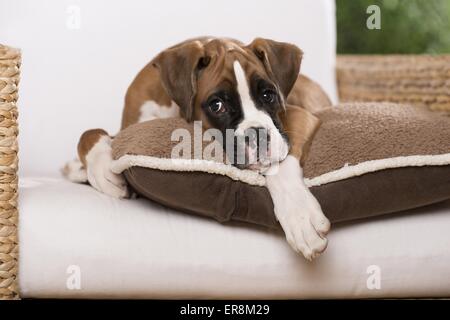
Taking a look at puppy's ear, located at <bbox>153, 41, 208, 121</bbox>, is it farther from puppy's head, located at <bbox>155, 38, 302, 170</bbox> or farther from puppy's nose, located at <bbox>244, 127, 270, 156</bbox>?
puppy's nose, located at <bbox>244, 127, 270, 156</bbox>

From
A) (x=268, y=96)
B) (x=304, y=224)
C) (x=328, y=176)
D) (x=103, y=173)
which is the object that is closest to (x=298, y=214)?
(x=304, y=224)

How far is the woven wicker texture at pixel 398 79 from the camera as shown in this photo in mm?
2697

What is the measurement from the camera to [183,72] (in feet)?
6.66

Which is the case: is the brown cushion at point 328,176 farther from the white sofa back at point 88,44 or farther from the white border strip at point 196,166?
the white sofa back at point 88,44

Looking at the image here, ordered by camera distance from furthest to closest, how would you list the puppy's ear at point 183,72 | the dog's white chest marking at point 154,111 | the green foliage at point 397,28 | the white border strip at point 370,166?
the green foliage at point 397,28
the dog's white chest marking at point 154,111
the puppy's ear at point 183,72
the white border strip at point 370,166

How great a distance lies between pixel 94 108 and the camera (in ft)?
8.57

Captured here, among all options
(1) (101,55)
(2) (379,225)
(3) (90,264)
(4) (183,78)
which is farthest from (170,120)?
(1) (101,55)

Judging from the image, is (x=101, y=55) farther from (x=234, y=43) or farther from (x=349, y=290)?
(x=349, y=290)

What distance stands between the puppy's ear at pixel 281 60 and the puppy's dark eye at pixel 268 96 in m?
0.10

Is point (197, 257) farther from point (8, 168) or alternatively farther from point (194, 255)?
point (8, 168)

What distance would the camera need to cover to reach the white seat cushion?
174cm

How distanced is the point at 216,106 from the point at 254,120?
14 centimetres

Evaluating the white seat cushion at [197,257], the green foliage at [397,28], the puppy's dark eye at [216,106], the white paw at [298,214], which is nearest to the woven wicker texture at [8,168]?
the white seat cushion at [197,257]

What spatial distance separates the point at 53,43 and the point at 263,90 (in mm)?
1005
